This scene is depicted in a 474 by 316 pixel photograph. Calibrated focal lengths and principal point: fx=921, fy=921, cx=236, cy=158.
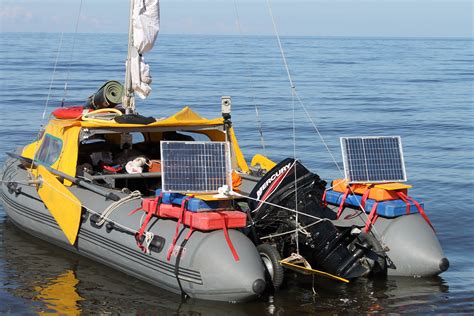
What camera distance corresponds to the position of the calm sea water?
11.4 meters

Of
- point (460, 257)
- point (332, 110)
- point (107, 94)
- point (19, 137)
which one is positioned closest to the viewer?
point (460, 257)

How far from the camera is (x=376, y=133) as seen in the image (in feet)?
83.7

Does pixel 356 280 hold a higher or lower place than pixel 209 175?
lower

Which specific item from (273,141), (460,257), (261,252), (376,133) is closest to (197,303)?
(261,252)

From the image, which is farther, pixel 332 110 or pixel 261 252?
pixel 332 110

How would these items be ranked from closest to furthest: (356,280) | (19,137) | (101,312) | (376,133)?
1. (101,312)
2. (356,280)
3. (19,137)
4. (376,133)

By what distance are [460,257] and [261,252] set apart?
367 centimetres

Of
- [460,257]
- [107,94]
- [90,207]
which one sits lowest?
[460,257]

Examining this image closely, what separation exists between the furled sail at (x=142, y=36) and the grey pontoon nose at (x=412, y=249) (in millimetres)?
4836

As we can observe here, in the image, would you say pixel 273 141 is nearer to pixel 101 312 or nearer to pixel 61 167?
pixel 61 167

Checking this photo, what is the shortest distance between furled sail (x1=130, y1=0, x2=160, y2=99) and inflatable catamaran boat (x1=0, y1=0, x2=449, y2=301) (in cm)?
78

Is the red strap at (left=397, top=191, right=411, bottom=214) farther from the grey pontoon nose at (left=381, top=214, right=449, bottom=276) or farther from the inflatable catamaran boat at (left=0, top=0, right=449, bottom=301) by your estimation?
the grey pontoon nose at (left=381, top=214, right=449, bottom=276)

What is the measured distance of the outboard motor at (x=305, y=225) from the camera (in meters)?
11.4

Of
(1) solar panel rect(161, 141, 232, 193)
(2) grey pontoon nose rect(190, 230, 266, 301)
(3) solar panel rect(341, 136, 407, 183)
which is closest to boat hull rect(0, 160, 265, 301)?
(2) grey pontoon nose rect(190, 230, 266, 301)
